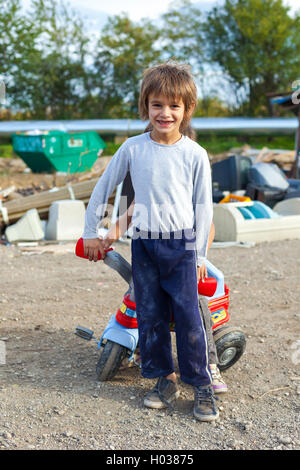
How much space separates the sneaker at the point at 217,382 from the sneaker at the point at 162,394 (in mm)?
237

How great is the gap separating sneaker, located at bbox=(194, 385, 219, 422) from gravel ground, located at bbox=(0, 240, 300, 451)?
0.13 feet

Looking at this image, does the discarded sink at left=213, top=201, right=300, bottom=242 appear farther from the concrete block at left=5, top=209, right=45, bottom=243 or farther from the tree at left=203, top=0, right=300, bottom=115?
the tree at left=203, top=0, right=300, bottom=115

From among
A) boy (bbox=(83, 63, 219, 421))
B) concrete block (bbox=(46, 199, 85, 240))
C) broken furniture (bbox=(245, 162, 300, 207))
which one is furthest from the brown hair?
broken furniture (bbox=(245, 162, 300, 207))

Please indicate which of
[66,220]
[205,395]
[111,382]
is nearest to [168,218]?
[205,395]

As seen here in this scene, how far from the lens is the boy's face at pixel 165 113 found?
8.68ft

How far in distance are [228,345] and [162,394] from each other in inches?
22.8

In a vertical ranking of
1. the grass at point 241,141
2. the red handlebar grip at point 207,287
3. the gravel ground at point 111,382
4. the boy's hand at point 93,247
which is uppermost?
the boy's hand at point 93,247

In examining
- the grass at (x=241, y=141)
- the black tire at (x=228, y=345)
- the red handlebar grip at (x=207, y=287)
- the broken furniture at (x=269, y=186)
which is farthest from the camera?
the grass at (x=241, y=141)

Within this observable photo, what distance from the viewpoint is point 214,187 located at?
10.0m

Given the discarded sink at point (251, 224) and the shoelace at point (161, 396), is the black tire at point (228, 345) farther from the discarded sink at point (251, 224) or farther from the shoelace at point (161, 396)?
the discarded sink at point (251, 224)

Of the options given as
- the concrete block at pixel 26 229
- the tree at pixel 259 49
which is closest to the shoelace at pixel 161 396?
the concrete block at pixel 26 229

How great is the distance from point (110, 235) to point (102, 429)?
102 cm
